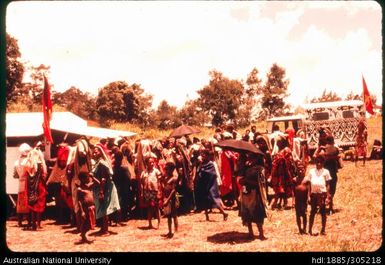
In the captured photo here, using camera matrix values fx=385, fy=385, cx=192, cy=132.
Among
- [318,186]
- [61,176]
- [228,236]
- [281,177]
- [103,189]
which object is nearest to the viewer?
[318,186]

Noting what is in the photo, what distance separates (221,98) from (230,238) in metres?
46.9

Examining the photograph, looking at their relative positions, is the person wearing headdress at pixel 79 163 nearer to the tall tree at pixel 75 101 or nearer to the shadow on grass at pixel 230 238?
the shadow on grass at pixel 230 238

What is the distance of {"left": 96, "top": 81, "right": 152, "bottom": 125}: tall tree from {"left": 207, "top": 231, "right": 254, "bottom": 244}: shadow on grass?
4165 centimetres

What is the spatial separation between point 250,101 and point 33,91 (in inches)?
1072

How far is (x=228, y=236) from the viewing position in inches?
309

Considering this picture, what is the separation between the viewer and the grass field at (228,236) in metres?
6.91

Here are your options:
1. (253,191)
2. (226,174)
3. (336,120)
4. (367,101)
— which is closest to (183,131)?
(226,174)

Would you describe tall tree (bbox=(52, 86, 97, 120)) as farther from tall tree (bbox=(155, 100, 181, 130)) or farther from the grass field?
the grass field

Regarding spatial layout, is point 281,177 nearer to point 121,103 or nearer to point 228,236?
point 228,236

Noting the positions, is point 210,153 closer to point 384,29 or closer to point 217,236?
point 217,236

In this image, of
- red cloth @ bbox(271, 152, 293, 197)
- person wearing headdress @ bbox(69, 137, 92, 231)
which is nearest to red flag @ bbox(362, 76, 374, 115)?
red cloth @ bbox(271, 152, 293, 197)

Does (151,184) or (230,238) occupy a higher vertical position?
(151,184)

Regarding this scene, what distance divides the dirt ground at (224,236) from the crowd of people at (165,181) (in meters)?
0.29
